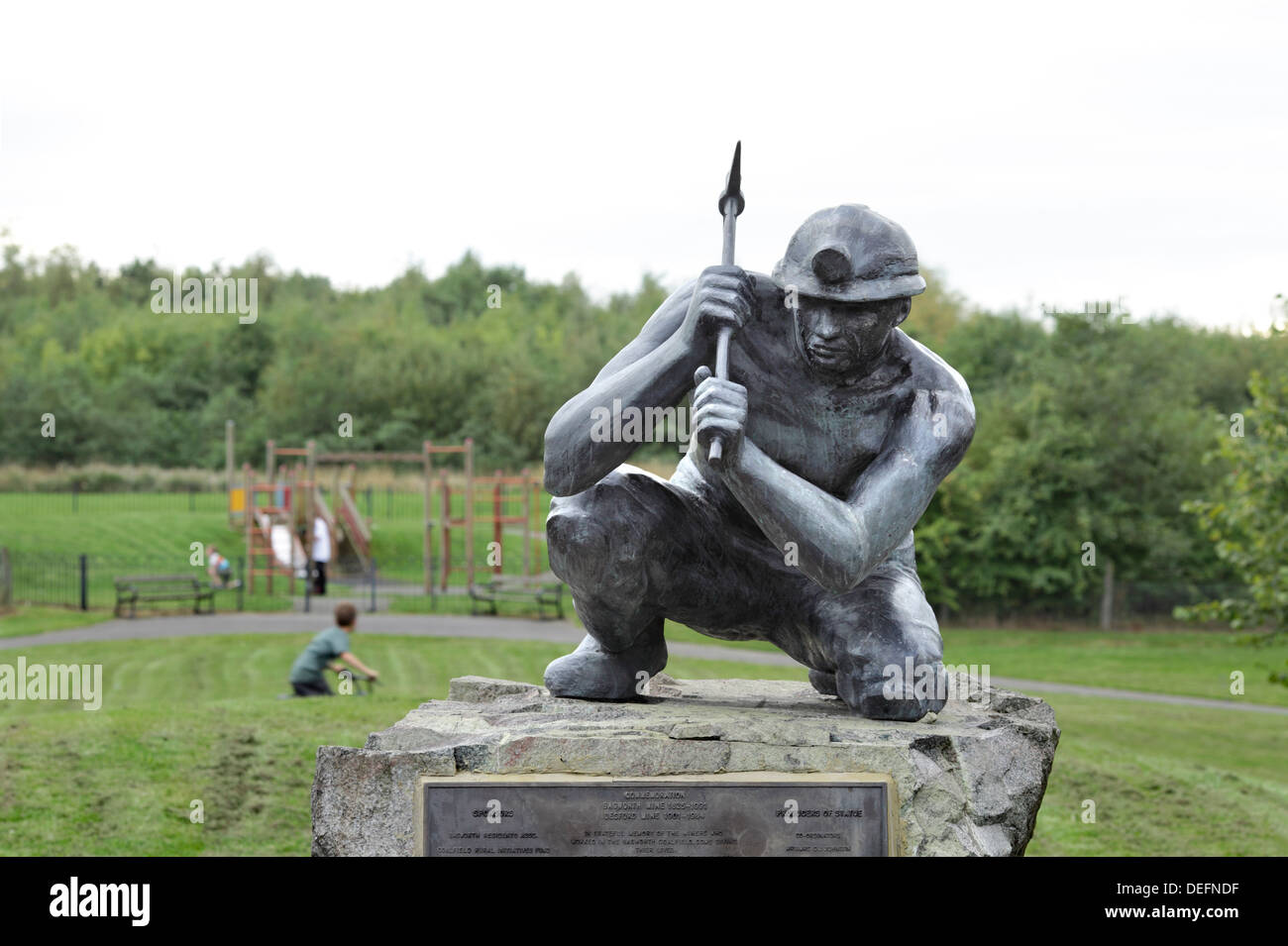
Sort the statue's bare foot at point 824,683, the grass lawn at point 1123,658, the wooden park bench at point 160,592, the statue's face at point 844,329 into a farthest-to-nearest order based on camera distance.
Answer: the wooden park bench at point 160,592 < the grass lawn at point 1123,658 < the statue's bare foot at point 824,683 < the statue's face at point 844,329

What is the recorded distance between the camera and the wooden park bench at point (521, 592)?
70.7ft

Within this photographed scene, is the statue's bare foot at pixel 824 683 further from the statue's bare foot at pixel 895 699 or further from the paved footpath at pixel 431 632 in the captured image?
the paved footpath at pixel 431 632

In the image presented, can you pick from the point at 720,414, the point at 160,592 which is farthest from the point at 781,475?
the point at 160,592

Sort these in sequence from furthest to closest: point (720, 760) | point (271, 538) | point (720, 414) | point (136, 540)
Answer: point (136, 540), point (271, 538), point (720, 760), point (720, 414)

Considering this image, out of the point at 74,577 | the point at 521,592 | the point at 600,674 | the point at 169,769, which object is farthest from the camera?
the point at 74,577

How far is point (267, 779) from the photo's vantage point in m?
8.45

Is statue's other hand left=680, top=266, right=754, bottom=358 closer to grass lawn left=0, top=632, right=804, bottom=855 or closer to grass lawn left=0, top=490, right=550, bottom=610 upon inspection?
grass lawn left=0, top=632, right=804, bottom=855

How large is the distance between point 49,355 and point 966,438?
44.8 m

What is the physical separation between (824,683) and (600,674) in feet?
3.04

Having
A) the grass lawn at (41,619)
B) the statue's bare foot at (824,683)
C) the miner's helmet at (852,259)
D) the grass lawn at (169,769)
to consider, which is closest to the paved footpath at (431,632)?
the grass lawn at (41,619)

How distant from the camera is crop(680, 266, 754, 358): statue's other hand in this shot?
15.1 feet

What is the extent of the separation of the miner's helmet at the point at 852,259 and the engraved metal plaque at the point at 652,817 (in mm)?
1573

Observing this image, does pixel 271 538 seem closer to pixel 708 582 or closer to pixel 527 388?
pixel 527 388
